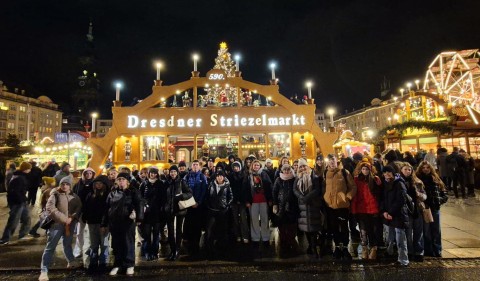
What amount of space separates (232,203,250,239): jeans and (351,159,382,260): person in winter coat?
102 inches

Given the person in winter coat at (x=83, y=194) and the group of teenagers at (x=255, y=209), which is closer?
the group of teenagers at (x=255, y=209)

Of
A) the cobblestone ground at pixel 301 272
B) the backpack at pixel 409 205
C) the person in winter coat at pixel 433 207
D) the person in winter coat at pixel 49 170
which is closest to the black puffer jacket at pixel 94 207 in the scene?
the cobblestone ground at pixel 301 272

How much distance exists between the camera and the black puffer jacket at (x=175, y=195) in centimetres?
598

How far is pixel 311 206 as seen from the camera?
598 cm

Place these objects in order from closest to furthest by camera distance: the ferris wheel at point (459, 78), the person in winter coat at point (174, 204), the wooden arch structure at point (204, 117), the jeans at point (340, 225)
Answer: the jeans at point (340, 225)
the person in winter coat at point (174, 204)
the wooden arch structure at point (204, 117)
the ferris wheel at point (459, 78)

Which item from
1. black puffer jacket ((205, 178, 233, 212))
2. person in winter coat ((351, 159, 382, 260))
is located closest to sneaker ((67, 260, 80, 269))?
black puffer jacket ((205, 178, 233, 212))

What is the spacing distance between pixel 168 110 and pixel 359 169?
30.0ft

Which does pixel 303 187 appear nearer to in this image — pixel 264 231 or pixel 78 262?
pixel 264 231

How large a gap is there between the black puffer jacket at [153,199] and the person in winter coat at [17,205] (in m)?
3.83

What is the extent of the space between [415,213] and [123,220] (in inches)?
226

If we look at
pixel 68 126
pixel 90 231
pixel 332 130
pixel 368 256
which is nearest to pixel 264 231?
pixel 368 256

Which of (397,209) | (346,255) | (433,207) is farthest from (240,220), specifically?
(433,207)

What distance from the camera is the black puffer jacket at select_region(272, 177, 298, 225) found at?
20.3ft

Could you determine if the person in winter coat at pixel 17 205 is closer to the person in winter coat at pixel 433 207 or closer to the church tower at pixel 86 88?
the person in winter coat at pixel 433 207
